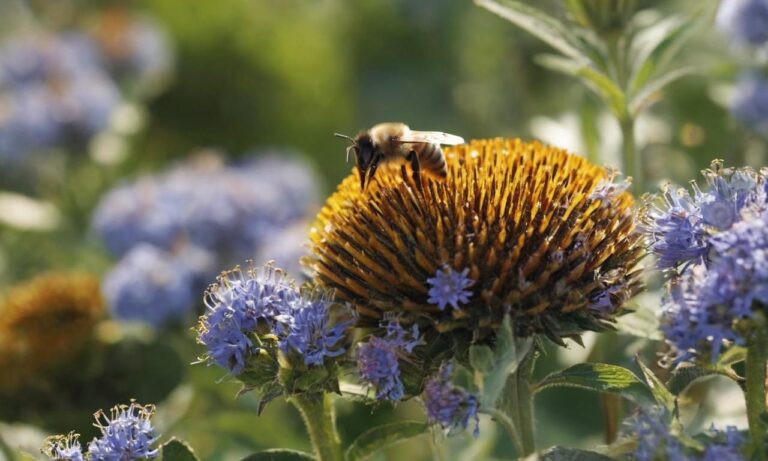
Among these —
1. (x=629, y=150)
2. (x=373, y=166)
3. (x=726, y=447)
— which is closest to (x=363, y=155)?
(x=373, y=166)

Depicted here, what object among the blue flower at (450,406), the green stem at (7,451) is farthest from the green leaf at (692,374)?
the green stem at (7,451)

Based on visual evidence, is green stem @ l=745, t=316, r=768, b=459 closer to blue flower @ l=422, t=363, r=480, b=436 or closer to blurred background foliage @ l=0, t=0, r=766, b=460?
blue flower @ l=422, t=363, r=480, b=436

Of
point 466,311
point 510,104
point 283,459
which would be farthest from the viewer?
point 510,104

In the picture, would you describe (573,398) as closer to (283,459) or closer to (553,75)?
(283,459)

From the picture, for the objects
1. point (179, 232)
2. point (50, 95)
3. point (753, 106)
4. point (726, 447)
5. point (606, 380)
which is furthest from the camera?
point (50, 95)

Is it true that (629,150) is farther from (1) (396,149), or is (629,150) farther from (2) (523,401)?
(2) (523,401)

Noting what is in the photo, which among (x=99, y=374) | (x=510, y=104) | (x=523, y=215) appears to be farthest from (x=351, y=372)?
(x=510, y=104)
